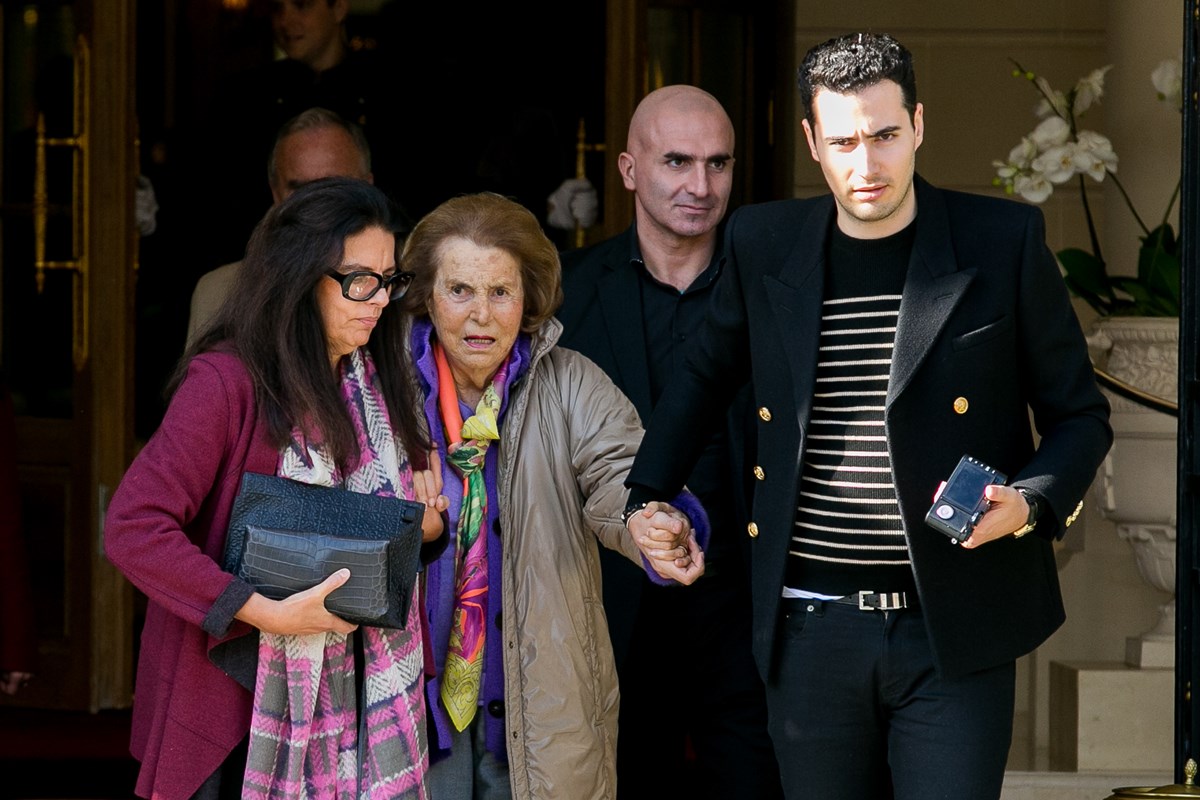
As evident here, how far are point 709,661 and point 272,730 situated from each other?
47.2 inches

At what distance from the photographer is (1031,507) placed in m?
2.41

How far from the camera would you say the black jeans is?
2506 millimetres

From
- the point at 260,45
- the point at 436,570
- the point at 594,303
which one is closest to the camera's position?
the point at 436,570

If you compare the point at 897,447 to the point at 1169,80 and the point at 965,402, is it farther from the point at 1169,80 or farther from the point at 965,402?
the point at 1169,80

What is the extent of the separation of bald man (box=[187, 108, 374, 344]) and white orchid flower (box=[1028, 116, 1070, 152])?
5.99 feet

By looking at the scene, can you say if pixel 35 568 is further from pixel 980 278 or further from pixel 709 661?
pixel 980 278

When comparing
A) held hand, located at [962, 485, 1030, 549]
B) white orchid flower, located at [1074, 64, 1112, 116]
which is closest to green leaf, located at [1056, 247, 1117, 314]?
white orchid flower, located at [1074, 64, 1112, 116]

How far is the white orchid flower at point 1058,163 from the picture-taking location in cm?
466

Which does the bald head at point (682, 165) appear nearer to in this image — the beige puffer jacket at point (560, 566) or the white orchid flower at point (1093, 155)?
the beige puffer jacket at point (560, 566)

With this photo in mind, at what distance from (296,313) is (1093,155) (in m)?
2.66

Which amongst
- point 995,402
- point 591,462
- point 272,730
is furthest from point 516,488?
point 995,402

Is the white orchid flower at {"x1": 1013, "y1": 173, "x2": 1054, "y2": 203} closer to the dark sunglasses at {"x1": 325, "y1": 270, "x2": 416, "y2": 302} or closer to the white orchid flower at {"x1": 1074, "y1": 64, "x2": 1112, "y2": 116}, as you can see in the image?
the white orchid flower at {"x1": 1074, "y1": 64, "x2": 1112, "y2": 116}

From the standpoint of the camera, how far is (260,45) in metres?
7.61

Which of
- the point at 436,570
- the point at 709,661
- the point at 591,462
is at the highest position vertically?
the point at 591,462
